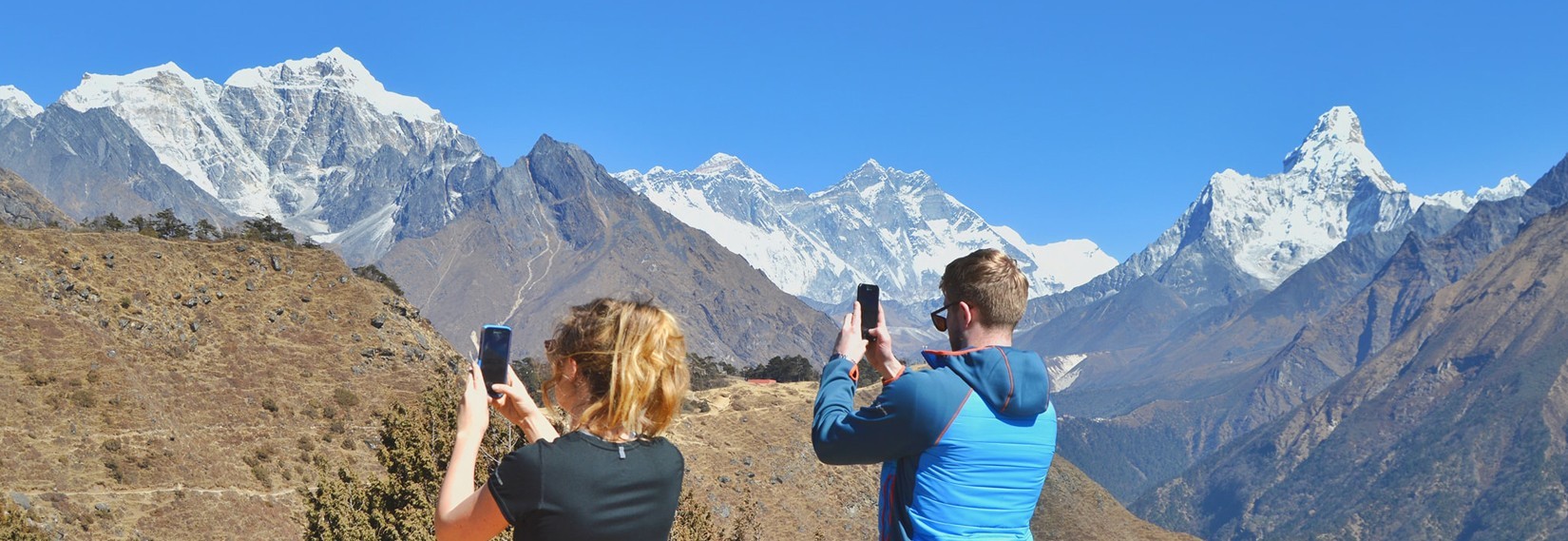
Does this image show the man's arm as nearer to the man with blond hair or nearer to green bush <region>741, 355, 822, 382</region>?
the man with blond hair

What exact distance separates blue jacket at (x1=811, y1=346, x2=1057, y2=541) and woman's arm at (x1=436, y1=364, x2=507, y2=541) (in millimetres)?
1649

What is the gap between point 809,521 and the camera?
6650 centimetres

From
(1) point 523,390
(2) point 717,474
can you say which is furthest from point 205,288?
(1) point 523,390

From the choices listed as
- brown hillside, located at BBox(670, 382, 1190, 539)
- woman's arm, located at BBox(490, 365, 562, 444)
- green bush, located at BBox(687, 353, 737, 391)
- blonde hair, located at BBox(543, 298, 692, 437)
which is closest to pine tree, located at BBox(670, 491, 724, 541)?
woman's arm, located at BBox(490, 365, 562, 444)

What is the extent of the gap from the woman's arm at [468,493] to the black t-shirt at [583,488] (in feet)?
0.27

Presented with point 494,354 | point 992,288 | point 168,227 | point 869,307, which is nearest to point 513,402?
point 494,354

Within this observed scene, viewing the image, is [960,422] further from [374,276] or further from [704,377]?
[704,377]

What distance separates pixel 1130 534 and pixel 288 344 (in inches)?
2383

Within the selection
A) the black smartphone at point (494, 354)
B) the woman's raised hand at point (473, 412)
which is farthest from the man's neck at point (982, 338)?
the woman's raised hand at point (473, 412)

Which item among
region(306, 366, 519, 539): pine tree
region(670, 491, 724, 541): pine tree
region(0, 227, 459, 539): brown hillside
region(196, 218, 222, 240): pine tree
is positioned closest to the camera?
region(306, 366, 519, 539): pine tree

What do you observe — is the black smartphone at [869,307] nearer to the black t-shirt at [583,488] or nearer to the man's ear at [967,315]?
the man's ear at [967,315]

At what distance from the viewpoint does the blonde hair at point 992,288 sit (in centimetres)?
596

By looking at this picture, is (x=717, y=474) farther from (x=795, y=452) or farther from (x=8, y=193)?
(x=8, y=193)

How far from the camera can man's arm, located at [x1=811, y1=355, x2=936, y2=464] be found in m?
5.61
